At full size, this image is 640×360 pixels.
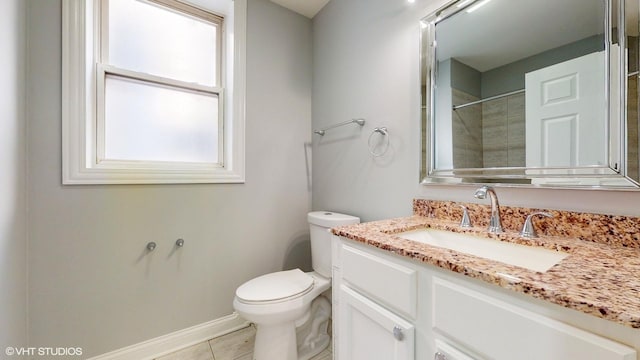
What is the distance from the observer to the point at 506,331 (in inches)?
22.1

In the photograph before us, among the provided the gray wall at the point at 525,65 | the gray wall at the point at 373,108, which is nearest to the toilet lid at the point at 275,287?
the gray wall at the point at 373,108

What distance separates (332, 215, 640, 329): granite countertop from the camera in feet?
1.48

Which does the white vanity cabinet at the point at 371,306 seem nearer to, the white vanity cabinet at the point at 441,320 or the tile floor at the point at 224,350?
the white vanity cabinet at the point at 441,320

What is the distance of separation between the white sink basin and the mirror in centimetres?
25

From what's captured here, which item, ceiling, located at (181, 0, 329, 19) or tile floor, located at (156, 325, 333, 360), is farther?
ceiling, located at (181, 0, 329, 19)

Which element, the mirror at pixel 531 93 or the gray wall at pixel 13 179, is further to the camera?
the gray wall at pixel 13 179

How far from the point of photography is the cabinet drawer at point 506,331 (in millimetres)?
461

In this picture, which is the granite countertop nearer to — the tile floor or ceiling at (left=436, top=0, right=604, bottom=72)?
ceiling at (left=436, top=0, right=604, bottom=72)

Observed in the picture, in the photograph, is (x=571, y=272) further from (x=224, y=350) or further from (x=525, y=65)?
(x=224, y=350)

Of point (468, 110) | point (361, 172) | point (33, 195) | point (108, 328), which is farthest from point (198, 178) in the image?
point (468, 110)

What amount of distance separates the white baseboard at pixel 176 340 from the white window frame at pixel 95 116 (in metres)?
0.93

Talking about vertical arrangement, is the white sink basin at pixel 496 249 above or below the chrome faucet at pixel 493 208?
below

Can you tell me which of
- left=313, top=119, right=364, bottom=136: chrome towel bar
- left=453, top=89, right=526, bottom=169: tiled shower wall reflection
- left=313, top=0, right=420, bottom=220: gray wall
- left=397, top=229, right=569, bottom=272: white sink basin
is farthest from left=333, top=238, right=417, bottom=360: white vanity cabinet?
left=313, top=119, right=364, bottom=136: chrome towel bar

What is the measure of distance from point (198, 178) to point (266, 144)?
1.74 feet
